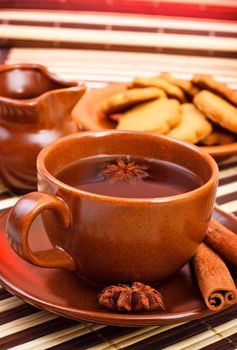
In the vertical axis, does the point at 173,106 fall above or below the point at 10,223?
below

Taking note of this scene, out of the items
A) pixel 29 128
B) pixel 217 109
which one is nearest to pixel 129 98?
pixel 217 109

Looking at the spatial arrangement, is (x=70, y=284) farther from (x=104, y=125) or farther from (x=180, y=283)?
(x=104, y=125)

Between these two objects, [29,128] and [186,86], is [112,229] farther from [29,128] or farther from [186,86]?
[186,86]

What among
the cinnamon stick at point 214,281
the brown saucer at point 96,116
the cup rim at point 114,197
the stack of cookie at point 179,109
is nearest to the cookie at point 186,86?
the stack of cookie at point 179,109

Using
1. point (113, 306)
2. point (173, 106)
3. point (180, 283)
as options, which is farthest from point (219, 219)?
point (173, 106)

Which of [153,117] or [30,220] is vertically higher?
[30,220]

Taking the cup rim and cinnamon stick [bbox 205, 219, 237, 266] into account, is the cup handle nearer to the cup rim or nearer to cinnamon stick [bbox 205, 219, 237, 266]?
the cup rim
